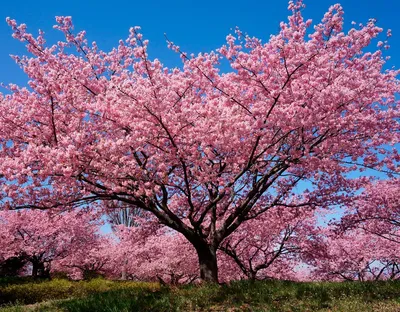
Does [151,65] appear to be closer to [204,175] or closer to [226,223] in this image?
[204,175]

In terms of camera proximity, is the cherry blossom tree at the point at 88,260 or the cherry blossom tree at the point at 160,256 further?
the cherry blossom tree at the point at 88,260

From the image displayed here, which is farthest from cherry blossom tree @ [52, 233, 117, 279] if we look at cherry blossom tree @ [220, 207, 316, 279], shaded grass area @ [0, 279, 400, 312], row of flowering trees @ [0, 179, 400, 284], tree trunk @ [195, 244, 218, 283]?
shaded grass area @ [0, 279, 400, 312]

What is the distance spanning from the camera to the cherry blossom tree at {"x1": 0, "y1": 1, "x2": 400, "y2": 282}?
9094 mm

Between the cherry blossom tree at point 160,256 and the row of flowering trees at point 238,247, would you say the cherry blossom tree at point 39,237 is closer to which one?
the row of flowering trees at point 238,247

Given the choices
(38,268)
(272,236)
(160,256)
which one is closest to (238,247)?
(272,236)

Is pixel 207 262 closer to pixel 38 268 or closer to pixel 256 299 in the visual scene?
pixel 256 299

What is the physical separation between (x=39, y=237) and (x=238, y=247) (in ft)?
51.2

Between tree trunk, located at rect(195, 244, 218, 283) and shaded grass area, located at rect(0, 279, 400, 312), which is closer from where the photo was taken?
shaded grass area, located at rect(0, 279, 400, 312)

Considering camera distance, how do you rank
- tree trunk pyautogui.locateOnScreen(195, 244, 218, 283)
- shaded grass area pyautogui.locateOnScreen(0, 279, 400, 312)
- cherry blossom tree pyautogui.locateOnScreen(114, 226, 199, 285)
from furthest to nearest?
cherry blossom tree pyautogui.locateOnScreen(114, 226, 199, 285) → tree trunk pyautogui.locateOnScreen(195, 244, 218, 283) → shaded grass area pyautogui.locateOnScreen(0, 279, 400, 312)

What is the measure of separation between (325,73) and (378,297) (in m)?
5.65

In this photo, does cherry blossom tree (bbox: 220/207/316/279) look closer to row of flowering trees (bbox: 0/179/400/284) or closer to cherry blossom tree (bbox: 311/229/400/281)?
row of flowering trees (bbox: 0/179/400/284)

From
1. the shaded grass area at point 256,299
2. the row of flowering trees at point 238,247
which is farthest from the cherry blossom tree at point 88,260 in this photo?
the shaded grass area at point 256,299

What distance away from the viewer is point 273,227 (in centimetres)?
1930

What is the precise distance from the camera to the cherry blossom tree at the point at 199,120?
9094 millimetres
